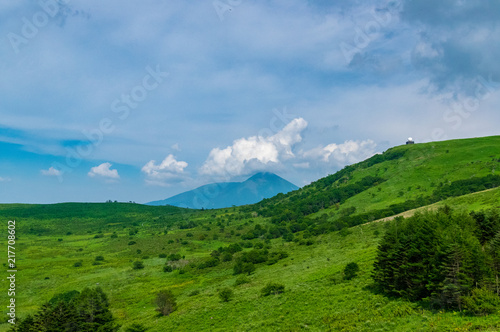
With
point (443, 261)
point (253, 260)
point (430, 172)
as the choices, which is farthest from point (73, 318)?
point (430, 172)

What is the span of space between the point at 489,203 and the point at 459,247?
5805 centimetres

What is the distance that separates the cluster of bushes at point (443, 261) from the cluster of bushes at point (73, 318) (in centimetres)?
4292

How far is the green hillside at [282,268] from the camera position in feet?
127

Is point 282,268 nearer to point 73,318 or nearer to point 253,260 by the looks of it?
point 253,260

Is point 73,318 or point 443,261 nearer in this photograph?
point 443,261

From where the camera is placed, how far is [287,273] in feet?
222

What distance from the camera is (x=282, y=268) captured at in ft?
249

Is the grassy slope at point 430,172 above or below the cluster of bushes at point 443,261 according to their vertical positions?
above

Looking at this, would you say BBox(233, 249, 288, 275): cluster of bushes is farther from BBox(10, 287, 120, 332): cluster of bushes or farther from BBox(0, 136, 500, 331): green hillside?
BBox(10, 287, 120, 332): cluster of bushes

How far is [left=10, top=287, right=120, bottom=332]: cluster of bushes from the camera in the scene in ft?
139

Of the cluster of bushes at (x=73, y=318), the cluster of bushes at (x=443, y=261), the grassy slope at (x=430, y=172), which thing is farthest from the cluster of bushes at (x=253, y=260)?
the grassy slope at (x=430, y=172)

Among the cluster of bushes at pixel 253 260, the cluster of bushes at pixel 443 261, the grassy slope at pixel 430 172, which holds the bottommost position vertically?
the cluster of bushes at pixel 253 260

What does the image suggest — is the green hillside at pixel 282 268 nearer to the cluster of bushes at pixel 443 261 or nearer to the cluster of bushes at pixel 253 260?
the cluster of bushes at pixel 253 260

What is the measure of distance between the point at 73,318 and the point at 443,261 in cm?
5079
